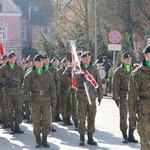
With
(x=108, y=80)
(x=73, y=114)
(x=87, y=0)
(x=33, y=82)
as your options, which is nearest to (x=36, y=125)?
(x=33, y=82)

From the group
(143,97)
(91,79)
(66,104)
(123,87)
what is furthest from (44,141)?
(66,104)

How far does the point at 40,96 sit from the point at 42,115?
16.0 inches

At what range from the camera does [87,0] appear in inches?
1251

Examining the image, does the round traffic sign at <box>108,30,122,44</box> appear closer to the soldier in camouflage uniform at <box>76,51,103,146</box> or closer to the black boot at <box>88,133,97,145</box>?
the soldier in camouflage uniform at <box>76,51,103,146</box>

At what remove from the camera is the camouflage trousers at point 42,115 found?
998 cm

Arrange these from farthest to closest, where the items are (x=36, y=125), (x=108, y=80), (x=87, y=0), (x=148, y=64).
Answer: (x=87, y=0) < (x=108, y=80) < (x=36, y=125) < (x=148, y=64)

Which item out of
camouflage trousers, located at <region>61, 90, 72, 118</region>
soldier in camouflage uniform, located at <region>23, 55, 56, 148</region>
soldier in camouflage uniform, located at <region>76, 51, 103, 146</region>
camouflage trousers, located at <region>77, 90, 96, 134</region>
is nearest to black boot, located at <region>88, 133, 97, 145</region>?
soldier in camouflage uniform, located at <region>76, 51, 103, 146</region>

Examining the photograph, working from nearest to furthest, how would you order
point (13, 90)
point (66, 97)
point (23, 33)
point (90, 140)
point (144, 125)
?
1. point (144, 125)
2. point (90, 140)
3. point (13, 90)
4. point (66, 97)
5. point (23, 33)

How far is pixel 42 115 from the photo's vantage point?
10.0 meters

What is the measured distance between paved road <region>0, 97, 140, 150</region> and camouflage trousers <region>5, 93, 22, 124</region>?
1.33 feet

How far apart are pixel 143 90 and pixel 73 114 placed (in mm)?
5713

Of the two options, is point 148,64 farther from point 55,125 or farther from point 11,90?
point 55,125

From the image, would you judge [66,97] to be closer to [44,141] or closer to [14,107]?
[14,107]

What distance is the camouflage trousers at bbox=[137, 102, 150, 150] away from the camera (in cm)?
728
